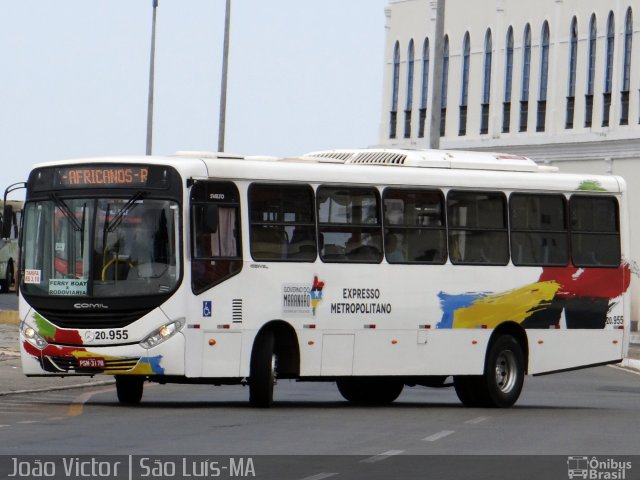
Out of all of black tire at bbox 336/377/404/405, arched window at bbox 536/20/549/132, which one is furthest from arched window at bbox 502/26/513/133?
black tire at bbox 336/377/404/405

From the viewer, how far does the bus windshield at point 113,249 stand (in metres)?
23.7

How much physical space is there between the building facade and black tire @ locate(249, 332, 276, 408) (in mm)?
38382

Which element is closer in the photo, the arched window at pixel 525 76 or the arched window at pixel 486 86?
the arched window at pixel 525 76

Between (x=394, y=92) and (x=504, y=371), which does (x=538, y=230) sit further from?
(x=394, y=92)

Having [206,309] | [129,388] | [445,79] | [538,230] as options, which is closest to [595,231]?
[538,230]

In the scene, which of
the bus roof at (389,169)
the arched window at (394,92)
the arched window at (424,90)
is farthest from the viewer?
the arched window at (394,92)

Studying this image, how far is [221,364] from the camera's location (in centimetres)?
2383

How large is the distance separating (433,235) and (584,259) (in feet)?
9.06

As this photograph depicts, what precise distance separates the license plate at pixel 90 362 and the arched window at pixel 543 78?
49.4 metres

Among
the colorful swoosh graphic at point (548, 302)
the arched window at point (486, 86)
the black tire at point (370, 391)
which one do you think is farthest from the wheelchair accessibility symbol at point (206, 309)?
the arched window at point (486, 86)

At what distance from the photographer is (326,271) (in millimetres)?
25047

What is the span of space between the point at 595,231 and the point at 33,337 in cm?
837

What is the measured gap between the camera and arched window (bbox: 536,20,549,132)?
71.2 metres
